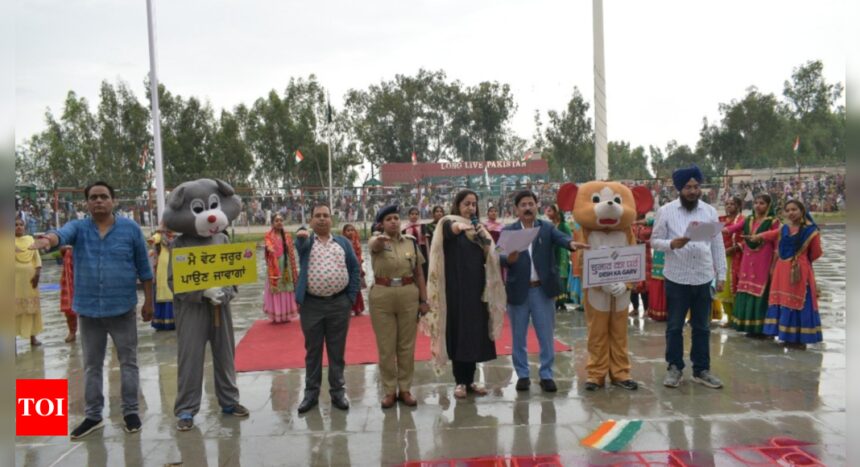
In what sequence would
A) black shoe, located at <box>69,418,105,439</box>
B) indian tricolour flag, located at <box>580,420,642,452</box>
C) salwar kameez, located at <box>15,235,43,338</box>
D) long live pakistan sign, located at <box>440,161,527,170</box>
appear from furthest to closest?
long live pakistan sign, located at <box>440,161,527,170</box> → salwar kameez, located at <box>15,235,43,338</box> → black shoe, located at <box>69,418,105,439</box> → indian tricolour flag, located at <box>580,420,642,452</box>

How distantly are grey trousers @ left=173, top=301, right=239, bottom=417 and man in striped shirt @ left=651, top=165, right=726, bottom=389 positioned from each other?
3.72 m

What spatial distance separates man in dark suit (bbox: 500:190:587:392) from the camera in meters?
5.10

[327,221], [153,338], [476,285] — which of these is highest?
[327,221]

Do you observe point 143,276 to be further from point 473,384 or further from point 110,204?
point 473,384

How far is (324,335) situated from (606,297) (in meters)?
2.43

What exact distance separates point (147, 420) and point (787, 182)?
86.3 feet

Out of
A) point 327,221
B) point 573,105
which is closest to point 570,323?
point 327,221

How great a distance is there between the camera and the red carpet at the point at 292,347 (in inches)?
249

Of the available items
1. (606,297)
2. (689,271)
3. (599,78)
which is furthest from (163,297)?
(599,78)

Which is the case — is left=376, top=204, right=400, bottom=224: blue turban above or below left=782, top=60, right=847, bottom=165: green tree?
below

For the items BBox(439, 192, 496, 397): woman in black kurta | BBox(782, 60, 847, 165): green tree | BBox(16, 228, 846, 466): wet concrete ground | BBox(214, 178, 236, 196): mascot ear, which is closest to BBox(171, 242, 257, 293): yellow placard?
BBox(214, 178, 236, 196): mascot ear

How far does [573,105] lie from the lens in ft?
129

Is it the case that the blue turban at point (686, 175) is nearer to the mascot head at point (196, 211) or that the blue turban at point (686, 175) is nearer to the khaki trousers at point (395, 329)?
the khaki trousers at point (395, 329)

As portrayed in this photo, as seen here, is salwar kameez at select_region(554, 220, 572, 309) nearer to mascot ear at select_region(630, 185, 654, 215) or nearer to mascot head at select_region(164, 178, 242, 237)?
mascot ear at select_region(630, 185, 654, 215)
